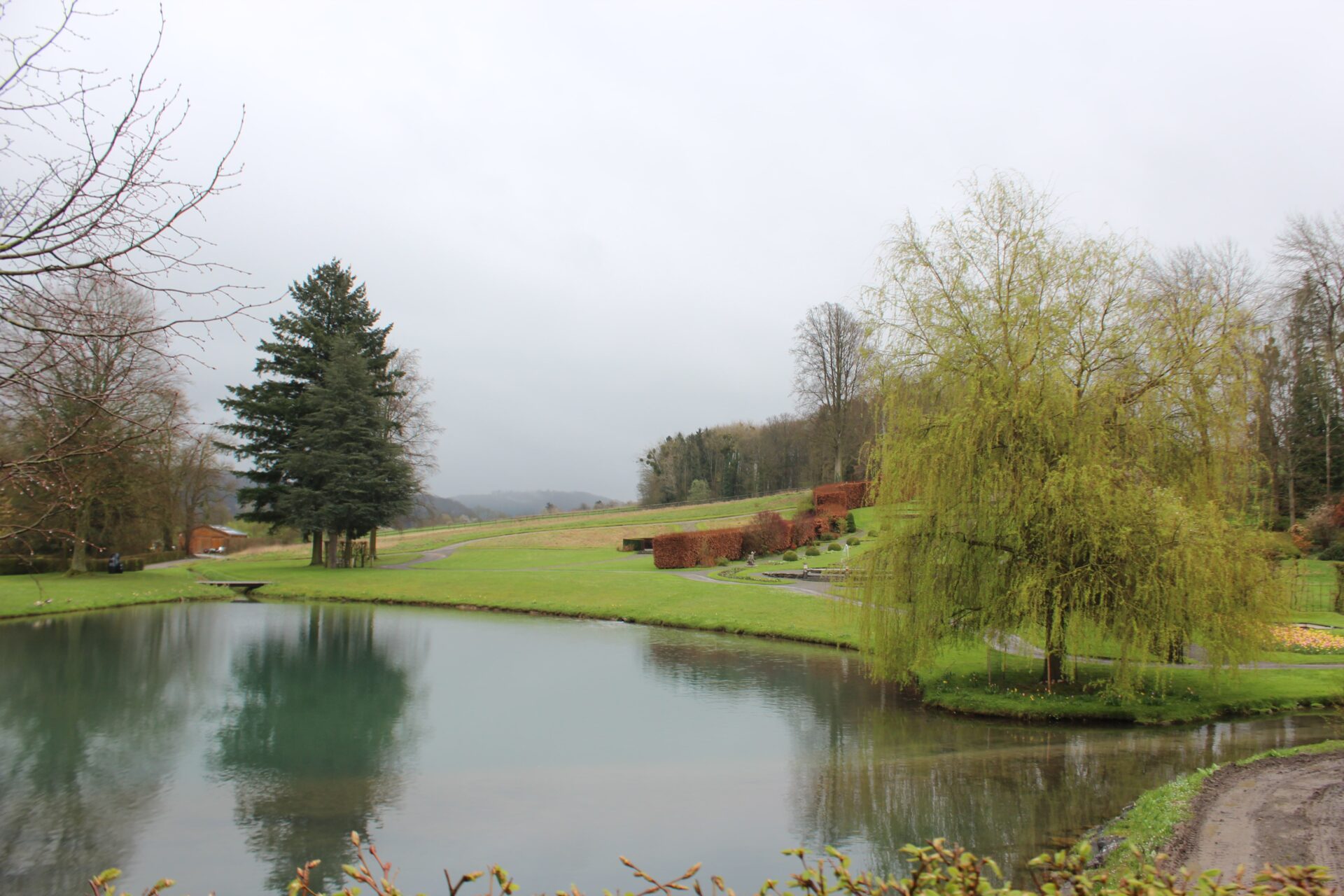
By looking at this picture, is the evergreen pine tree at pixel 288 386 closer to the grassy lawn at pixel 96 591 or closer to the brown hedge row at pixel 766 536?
the grassy lawn at pixel 96 591

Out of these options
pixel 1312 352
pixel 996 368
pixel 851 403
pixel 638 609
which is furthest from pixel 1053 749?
pixel 851 403

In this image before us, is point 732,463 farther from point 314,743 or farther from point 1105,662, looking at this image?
point 314,743

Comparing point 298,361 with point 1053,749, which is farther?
point 298,361

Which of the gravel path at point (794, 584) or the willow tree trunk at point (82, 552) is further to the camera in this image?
the willow tree trunk at point (82, 552)

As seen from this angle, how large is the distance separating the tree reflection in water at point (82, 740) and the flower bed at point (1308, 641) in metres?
20.3

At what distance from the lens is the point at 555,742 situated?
12.4 metres

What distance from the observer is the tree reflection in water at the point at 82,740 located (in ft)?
27.3

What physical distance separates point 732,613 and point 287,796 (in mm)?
16271

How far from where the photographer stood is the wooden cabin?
190 feet

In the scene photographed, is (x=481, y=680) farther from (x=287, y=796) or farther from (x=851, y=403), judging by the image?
(x=851, y=403)

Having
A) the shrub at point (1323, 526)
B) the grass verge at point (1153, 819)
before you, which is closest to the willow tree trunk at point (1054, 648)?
the grass verge at point (1153, 819)

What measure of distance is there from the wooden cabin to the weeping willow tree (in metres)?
54.7

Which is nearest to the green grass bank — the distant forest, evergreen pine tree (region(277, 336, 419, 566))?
evergreen pine tree (region(277, 336, 419, 566))

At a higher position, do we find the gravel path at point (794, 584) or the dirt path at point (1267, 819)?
the gravel path at point (794, 584)
